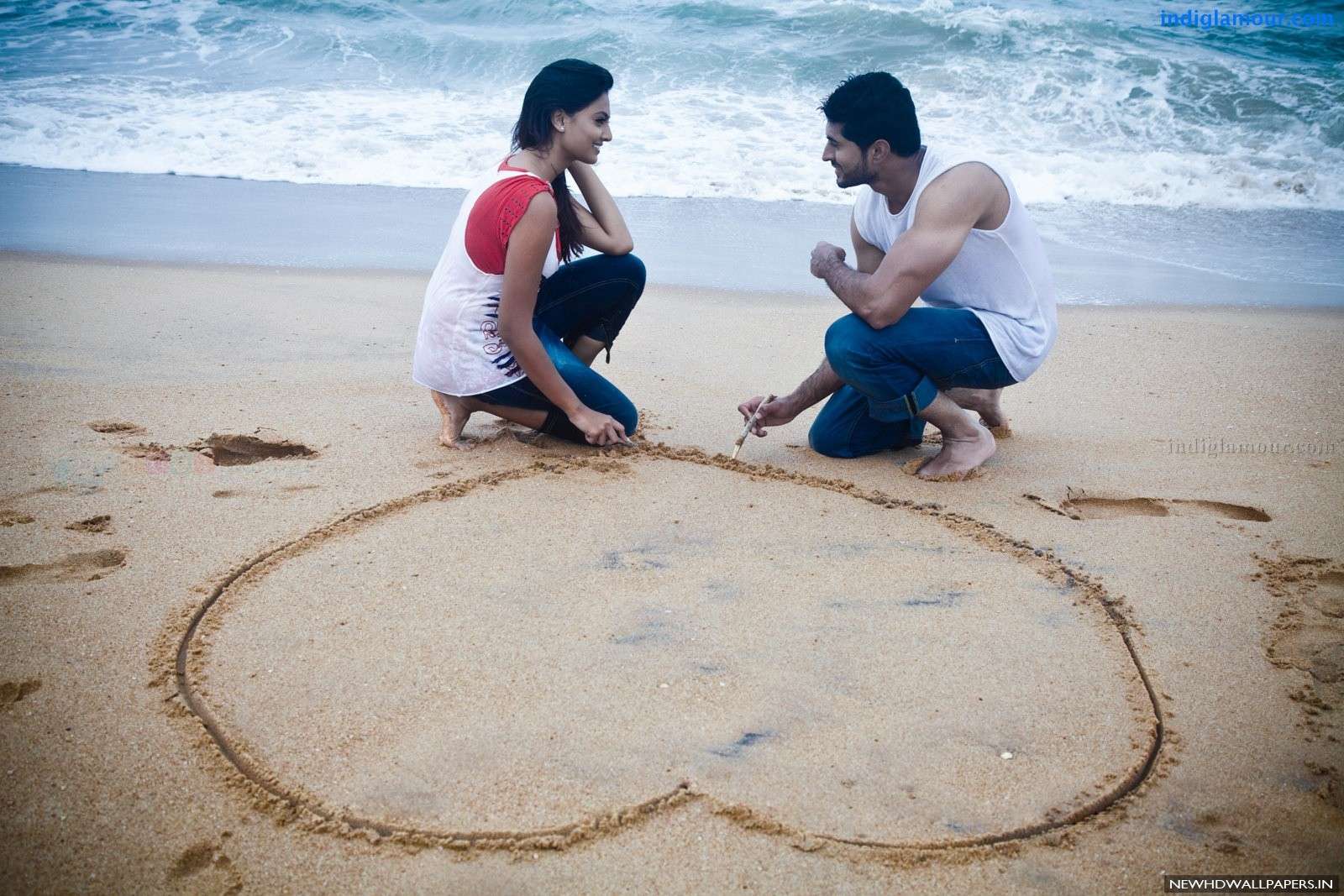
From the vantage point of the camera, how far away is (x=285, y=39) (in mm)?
11570

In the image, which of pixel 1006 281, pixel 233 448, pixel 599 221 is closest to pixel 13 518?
pixel 233 448

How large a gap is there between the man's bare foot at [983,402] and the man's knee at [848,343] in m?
0.61

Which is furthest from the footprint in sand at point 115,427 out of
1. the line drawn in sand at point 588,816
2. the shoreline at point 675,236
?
the shoreline at point 675,236

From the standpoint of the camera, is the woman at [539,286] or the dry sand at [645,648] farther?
the woman at [539,286]

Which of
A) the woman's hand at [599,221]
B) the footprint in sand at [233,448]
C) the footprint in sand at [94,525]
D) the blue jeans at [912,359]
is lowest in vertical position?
the footprint in sand at [233,448]

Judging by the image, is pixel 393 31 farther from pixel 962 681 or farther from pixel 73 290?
pixel 962 681

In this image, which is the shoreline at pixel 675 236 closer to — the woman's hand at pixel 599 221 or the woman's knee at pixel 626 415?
the woman's hand at pixel 599 221

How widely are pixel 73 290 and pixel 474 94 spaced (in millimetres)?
6386

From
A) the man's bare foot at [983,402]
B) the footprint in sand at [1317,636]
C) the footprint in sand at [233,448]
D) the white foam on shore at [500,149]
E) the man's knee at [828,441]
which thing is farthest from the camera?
the white foam on shore at [500,149]

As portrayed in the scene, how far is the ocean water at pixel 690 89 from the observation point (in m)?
8.48

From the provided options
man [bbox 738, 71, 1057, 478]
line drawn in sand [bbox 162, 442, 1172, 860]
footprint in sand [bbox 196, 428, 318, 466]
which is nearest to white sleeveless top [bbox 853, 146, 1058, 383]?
man [bbox 738, 71, 1057, 478]

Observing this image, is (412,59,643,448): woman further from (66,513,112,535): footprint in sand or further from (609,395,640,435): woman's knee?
(66,513,112,535): footprint in sand

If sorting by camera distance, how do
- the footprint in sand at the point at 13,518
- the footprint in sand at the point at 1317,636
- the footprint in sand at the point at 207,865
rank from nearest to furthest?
1. the footprint in sand at the point at 207,865
2. the footprint in sand at the point at 1317,636
3. the footprint in sand at the point at 13,518

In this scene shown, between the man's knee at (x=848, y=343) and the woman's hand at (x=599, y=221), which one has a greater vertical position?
the woman's hand at (x=599, y=221)
